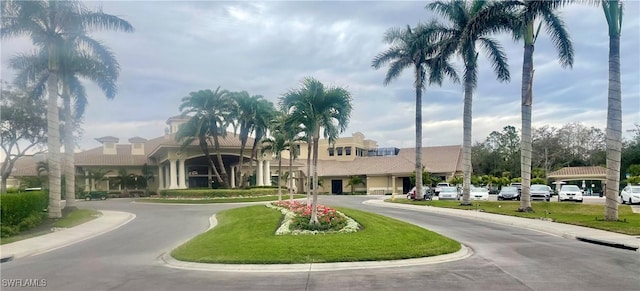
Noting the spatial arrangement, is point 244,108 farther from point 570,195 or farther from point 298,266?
point 298,266

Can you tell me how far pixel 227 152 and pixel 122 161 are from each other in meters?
15.5

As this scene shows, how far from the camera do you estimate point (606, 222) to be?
69.9 feet

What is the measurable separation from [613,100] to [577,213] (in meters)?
8.07

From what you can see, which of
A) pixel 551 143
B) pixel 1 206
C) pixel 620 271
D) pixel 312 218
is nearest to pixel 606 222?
pixel 620 271

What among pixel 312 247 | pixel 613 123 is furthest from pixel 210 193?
pixel 312 247

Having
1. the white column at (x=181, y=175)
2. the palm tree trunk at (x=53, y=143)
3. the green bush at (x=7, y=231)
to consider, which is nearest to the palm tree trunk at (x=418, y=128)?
the white column at (x=181, y=175)

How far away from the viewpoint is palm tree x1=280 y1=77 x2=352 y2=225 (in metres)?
16.6

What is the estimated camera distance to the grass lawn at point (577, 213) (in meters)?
20.2

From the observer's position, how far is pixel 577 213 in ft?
90.1

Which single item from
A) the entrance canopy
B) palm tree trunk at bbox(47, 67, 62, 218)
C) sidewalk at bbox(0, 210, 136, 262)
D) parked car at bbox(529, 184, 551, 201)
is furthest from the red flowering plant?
the entrance canopy

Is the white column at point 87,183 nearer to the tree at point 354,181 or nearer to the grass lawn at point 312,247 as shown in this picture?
the tree at point 354,181

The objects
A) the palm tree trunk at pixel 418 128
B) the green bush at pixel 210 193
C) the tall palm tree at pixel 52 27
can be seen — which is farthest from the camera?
the green bush at pixel 210 193

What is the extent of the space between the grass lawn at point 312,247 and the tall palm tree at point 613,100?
11164 millimetres

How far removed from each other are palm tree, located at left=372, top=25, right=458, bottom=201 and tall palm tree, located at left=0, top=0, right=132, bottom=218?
2230cm
